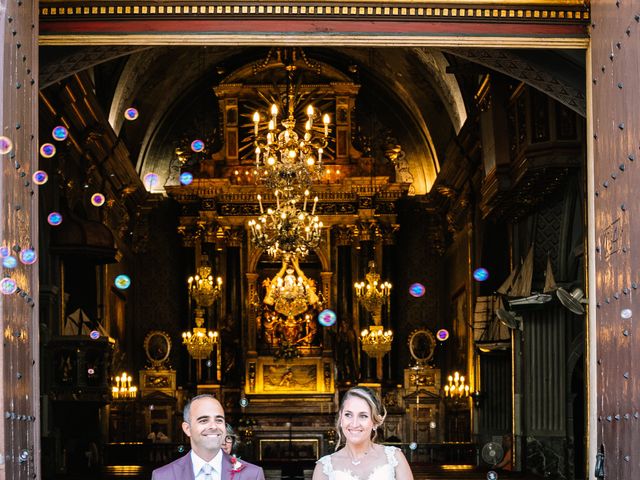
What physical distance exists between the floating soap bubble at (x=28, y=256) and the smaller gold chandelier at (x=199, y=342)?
16.2 metres

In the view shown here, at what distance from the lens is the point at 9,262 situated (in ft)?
25.1

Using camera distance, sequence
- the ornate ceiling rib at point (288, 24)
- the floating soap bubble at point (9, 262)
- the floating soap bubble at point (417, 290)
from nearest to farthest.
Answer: the floating soap bubble at point (9, 262) → the ornate ceiling rib at point (288, 24) → the floating soap bubble at point (417, 290)

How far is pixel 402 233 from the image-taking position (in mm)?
26906

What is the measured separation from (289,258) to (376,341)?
444 centimetres

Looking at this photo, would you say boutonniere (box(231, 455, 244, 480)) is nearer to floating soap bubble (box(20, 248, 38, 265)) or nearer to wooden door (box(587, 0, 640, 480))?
floating soap bubble (box(20, 248, 38, 265))

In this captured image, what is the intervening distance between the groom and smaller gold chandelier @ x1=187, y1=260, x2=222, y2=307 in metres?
18.8

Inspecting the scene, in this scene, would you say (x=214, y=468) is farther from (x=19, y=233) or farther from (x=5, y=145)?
(x=19, y=233)

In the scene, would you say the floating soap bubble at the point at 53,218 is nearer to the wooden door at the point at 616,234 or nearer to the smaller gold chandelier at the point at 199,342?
the smaller gold chandelier at the point at 199,342

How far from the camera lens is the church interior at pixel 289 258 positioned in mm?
20219

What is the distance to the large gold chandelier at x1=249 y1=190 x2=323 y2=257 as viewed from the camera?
1961 cm

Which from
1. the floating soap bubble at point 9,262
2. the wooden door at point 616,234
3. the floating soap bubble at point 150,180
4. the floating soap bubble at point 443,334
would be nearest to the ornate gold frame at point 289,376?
the floating soap bubble at point 443,334

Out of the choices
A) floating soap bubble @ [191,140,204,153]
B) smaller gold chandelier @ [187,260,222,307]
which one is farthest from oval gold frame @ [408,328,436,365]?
floating soap bubble @ [191,140,204,153]

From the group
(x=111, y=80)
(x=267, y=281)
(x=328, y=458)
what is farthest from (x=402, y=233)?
(x=328, y=458)

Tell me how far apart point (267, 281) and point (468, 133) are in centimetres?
619
